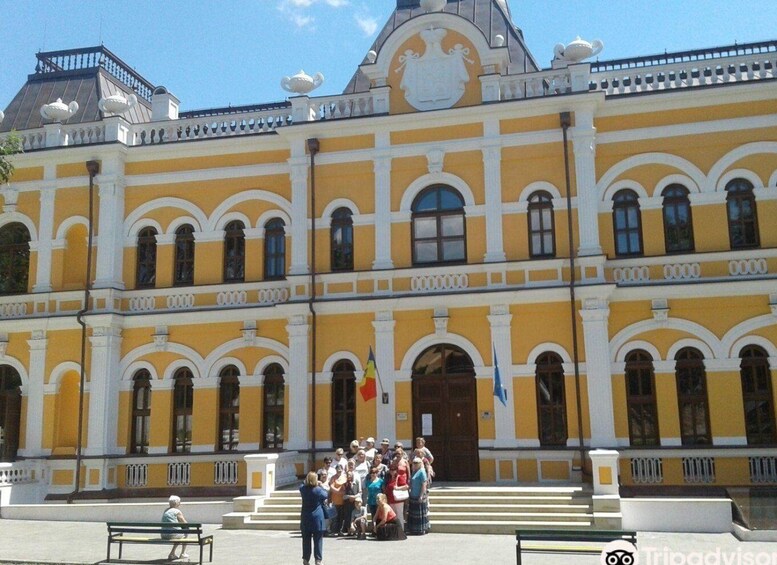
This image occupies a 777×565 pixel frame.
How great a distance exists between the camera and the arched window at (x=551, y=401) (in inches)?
736

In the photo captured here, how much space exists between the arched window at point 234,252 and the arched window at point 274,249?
2.10ft

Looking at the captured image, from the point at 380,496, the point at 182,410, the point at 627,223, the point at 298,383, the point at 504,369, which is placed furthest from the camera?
the point at 182,410

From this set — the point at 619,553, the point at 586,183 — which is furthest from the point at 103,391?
the point at 619,553

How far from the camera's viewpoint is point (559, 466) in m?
18.2

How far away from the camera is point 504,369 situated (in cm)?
1909

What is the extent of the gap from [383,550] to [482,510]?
11.1 feet

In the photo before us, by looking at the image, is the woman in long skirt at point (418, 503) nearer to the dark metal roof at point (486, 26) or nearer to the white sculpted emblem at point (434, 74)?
the white sculpted emblem at point (434, 74)

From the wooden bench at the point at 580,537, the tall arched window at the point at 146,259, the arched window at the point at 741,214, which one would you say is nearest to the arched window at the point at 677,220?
the arched window at the point at 741,214

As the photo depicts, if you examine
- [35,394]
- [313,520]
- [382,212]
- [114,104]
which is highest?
[114,104]

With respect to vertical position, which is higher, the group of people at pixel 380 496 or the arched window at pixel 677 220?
the arched window at pixel 677 220

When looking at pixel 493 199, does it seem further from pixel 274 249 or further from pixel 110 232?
pixel 110 232

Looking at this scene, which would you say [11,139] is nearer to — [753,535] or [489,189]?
[489,189]

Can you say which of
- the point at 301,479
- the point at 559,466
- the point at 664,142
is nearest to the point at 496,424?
the point at 559,466

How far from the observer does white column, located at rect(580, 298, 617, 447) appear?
59.6ft
